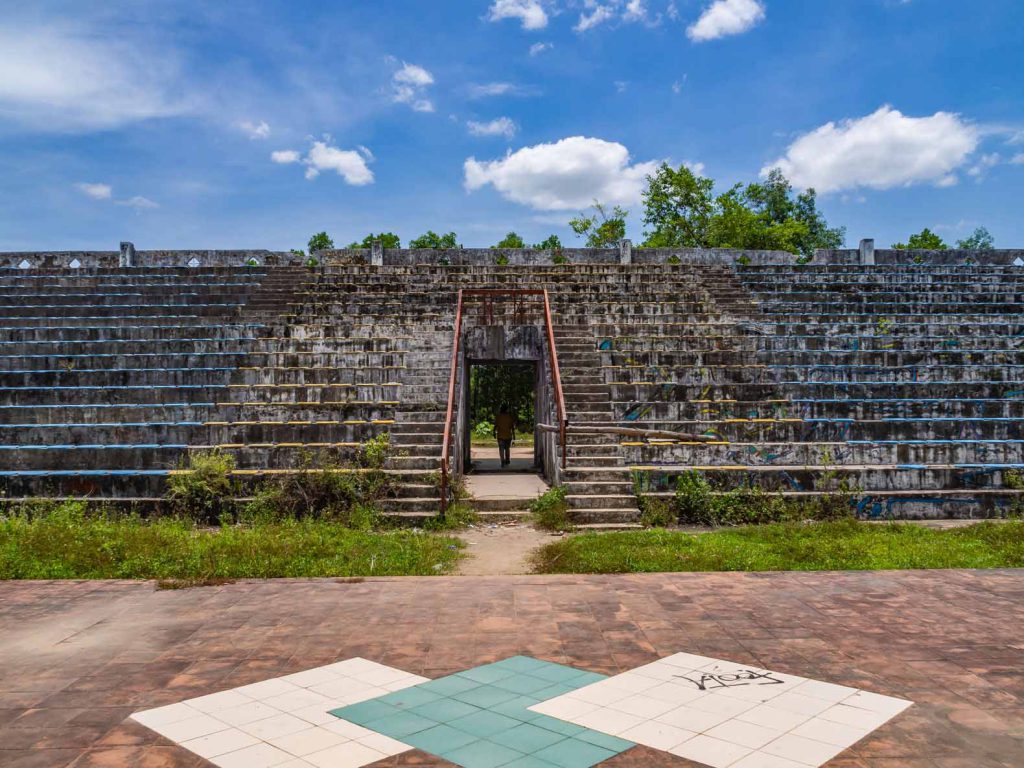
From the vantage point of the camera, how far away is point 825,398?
11781 millimetres

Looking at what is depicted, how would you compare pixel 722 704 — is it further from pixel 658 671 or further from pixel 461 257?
pixel 461 257

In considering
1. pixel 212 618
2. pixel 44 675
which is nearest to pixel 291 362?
pixel 212 618

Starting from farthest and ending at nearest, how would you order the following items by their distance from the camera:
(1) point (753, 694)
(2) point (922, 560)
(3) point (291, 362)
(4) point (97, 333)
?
(4) point (97, 333) < (3) point (291, 362) < (2) point (922, 560) < (1) point (753, 694)

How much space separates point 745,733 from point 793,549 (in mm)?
4357

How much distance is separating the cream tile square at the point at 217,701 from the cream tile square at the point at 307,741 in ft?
1.80

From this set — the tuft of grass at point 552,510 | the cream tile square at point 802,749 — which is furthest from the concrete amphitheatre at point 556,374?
the cream tile square at point 802,749

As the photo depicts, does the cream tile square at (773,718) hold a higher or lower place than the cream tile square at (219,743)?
lower

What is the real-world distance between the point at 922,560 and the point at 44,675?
7.25 metres

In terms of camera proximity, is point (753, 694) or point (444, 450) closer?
point (753, 694)

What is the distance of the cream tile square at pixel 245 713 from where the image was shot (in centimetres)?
398

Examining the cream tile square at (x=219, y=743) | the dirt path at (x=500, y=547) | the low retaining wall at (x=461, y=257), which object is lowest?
the dirt path at (x=500, y=547)

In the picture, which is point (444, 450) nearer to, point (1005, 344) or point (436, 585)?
point (436, 585)

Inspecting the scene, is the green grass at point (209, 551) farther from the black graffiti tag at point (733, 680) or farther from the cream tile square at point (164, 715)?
the black graffiti tag at point (733, 680)

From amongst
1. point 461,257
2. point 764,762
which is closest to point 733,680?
point 764,762
